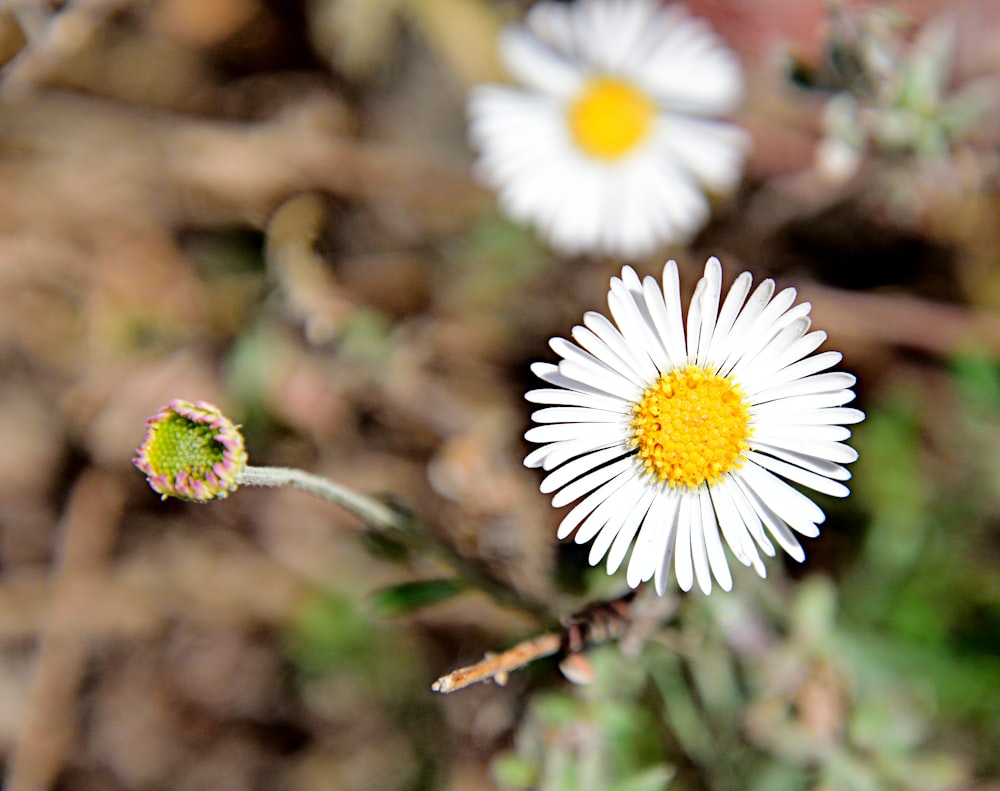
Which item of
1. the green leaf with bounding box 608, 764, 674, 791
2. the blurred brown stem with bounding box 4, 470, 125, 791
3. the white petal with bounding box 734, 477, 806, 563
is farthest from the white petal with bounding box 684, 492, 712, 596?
the blurred brown stem with bounding box 4, 470, 125, 791

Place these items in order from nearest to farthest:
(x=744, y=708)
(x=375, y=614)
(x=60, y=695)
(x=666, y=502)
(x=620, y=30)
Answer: (x=666, y=502) < (x=375, y=614) < (x=744, y=708) < (x=620, y=30) < (x=60, y=695)

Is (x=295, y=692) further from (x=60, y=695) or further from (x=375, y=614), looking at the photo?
(x=375, y=614)

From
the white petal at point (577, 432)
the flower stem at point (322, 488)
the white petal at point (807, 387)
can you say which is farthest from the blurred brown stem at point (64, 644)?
the white petal at point (807, 387)

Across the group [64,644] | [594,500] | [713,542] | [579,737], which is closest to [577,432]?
[594,500]

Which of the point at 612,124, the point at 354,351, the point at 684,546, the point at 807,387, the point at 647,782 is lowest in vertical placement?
the point at 647,782

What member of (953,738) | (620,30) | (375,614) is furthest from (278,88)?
(953,738)

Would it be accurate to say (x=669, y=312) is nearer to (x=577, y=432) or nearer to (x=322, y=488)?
(x=577, y=432)

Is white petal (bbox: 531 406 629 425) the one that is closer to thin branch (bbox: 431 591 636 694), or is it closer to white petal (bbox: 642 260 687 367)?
white petal (bbox: 642 260 687 367)
